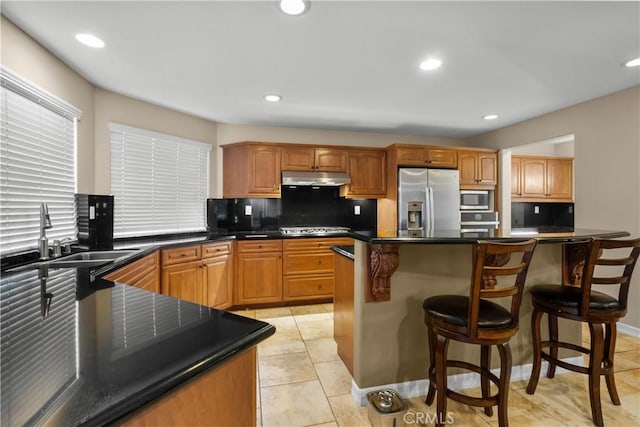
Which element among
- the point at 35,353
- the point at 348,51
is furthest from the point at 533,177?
the point at 35,353

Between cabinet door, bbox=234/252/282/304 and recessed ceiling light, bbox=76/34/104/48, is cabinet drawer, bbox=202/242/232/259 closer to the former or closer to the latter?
cabinet door, bbox=234/252/282/304

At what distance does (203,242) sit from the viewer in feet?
10.9

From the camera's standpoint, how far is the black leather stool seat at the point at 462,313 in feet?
5.05

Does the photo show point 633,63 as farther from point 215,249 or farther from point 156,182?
point 156,182

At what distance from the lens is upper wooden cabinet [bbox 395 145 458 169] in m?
4.32

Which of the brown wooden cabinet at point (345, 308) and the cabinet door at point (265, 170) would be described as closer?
the brown wooden cabinet at point (345, 308)

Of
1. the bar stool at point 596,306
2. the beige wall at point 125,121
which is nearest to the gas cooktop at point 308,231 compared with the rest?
the beige wall at point 125,121

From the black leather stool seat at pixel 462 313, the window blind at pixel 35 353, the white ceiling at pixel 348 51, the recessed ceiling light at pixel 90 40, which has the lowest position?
the black leather stool seat at pixel 462 313

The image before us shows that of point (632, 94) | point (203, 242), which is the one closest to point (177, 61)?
point (203, 242)

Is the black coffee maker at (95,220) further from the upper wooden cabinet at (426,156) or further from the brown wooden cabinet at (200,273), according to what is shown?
the upper wooden cabinet at (426,156)

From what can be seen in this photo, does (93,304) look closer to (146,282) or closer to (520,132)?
(146,282)

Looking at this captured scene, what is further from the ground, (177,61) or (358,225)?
→ (177,61)

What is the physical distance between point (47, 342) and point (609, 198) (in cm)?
457

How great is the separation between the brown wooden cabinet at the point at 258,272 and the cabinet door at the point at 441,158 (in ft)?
8.29
